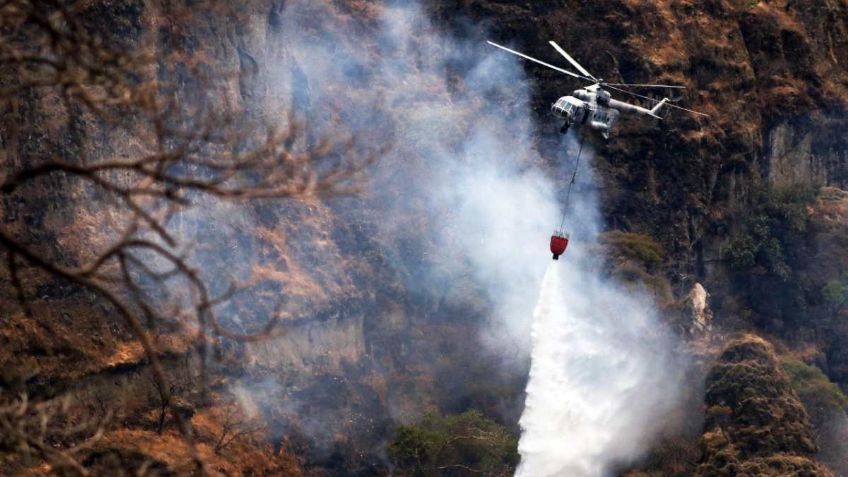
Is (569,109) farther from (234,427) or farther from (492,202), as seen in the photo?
(234,427)

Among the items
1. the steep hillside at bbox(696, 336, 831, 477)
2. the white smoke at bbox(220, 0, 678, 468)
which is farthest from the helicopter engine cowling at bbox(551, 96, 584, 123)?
the steep hillside at bbox(696, 336, 831, 477)

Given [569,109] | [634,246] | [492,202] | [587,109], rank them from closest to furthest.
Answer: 1. [569,109]
2. [587,109]
3. [634,246]
4. [492,202]

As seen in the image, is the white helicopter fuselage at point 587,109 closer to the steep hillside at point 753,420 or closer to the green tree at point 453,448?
the steep hillside at point 753,420

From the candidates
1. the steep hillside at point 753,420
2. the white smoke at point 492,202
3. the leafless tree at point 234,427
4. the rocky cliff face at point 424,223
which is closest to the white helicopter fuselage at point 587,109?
the white smoke at point 492,202

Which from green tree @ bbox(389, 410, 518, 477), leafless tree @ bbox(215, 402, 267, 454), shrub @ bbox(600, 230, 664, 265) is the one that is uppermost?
shrub @ bbox(600, 230, 664, 265)

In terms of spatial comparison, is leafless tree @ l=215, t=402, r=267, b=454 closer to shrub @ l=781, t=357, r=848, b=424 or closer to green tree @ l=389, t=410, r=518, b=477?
green tree @ l=389, t=410, r=518, b=477

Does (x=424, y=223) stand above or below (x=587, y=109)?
above

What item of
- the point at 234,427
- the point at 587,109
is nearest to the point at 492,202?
the point at 587,109

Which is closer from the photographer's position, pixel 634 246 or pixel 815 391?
pixel 815 391

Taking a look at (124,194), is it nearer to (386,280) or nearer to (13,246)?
(13,246)
